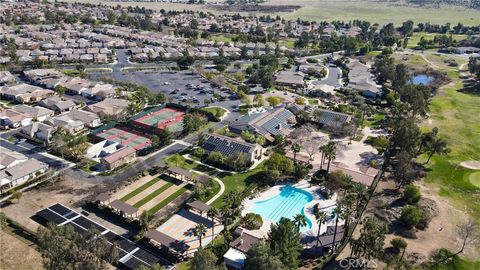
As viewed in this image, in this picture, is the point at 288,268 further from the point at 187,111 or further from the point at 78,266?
the point at 187,111

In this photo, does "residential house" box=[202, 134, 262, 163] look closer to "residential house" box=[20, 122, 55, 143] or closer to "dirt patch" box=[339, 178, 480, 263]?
"dirt patch" box=[339, 178, 480, 263]

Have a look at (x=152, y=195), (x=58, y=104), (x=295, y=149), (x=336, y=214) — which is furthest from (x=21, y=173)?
(x=336, y=214)

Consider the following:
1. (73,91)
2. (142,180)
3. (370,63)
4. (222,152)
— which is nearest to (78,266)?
(142,180)

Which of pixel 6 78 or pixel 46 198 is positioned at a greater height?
pixel 6 78

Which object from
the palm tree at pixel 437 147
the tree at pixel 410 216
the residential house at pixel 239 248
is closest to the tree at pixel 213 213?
the residential house at pixel 239 248

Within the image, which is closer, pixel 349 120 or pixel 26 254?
pixel 26 254

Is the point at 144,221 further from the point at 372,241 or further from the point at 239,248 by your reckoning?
the point at 372,241

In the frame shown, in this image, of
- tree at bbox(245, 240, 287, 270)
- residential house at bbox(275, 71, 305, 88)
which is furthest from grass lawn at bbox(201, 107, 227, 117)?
tree at bbox(245, 240, 287, 270)
